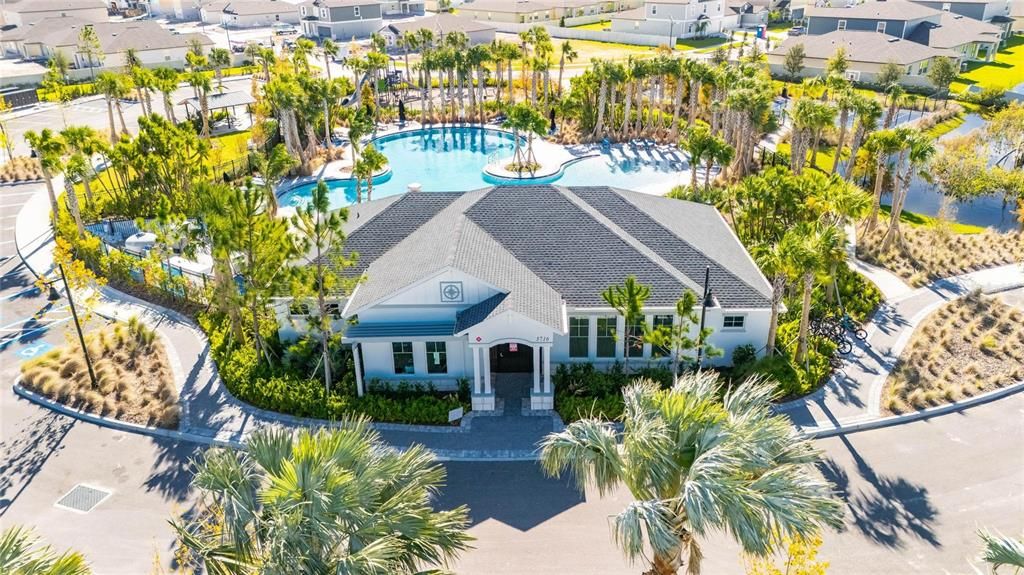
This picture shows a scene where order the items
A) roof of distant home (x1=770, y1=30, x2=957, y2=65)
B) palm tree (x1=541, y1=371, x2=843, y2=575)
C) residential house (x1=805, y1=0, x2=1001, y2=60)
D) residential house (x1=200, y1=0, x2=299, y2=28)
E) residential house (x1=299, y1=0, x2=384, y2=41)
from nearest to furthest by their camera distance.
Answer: palm tree (x1=541, y1=371, x2=843, y2=575)
roof of distant home (x1=770, y1=30, x2=957, y2=65)
residential house (x1=805, y1=0, x2=1001, y2=60)
residential house (x1=299, y1=0, x2=384, y2=41)
residential house (x1=200, y1=0, x2=299, y2=28)

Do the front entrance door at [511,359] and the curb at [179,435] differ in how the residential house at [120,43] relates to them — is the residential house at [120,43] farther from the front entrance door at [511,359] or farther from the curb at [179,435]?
the front entrance door at [511,359]

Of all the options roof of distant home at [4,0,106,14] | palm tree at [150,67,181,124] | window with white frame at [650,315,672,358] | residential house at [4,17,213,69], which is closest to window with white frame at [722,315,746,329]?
window with white frame at [650,315,672,358]

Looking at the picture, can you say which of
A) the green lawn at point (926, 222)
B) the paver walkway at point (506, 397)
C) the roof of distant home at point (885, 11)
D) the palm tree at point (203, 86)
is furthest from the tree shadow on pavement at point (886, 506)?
the roof of distant home at point (885, 11)

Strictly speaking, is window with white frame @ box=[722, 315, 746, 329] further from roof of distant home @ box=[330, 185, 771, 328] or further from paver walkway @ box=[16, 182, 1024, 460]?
paver walkway @ box=[16, 182, 1024, 460]

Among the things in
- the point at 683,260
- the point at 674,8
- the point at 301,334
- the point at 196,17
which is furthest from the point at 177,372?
the point at 196,17

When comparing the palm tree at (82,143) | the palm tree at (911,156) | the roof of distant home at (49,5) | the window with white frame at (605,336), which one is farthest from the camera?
the roof of distant home at (49,5)
